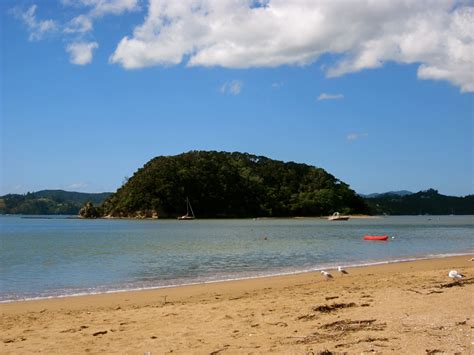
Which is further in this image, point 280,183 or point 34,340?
point 280,183

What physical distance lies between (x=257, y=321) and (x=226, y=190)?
15771 cm

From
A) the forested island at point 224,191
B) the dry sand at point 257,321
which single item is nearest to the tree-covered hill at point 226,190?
the forested island at point 224,191

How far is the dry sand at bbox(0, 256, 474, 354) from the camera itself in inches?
294

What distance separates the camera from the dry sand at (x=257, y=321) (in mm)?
7457

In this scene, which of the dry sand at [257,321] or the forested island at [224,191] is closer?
the dry sand at [257,321]

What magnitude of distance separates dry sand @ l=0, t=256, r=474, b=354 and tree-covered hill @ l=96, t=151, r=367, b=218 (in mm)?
140735

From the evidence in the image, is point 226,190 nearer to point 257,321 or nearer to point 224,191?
point 224,191

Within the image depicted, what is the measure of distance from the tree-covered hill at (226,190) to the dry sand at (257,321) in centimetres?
14073

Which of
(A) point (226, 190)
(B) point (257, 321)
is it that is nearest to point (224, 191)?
(A) point (226, 190)

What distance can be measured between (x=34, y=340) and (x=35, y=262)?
1823 cm

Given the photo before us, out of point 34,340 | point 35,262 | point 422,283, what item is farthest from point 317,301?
point 35,262

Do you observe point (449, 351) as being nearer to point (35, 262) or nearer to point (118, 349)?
point (118, 349)

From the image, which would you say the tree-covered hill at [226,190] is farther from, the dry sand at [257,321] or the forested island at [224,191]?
the dry sand at [257,321]

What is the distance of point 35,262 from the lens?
84.8 feet
